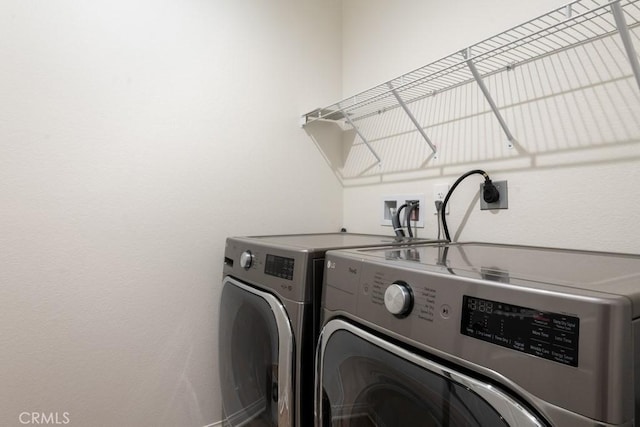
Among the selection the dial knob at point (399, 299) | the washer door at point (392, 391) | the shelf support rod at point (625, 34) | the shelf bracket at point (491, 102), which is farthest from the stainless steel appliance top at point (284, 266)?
the shelf support rod at point (625, 34)

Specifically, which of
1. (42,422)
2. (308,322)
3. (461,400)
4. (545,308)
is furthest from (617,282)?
(42,422)

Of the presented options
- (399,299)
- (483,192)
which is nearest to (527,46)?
(483,192)

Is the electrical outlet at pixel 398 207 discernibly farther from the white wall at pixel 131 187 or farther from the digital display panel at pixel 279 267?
the digital display panel at pixel 279 267

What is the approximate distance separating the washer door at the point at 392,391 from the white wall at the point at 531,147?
68 centimetres

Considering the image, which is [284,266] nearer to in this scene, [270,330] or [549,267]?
[270,330]

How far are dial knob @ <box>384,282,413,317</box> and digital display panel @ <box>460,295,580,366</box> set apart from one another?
0.11m

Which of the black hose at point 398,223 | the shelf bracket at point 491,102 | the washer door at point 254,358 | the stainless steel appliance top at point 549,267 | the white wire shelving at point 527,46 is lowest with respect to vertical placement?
the washer door at point 254,358

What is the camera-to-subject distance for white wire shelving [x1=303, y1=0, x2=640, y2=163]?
80 cm

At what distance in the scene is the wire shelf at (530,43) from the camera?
0.81 meters

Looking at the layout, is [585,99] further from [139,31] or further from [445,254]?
[139,31]

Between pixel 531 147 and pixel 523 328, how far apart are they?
0.80m

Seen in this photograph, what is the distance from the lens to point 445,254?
90 cm

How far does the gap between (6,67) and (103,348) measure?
981 mm

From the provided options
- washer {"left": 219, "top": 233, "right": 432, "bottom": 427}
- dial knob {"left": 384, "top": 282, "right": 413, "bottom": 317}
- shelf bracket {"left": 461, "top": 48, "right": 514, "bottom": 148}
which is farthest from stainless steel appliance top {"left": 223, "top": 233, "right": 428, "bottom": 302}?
shelf bracket {"left": 461, "top": 48, "right": 514, "bottom": 148}
